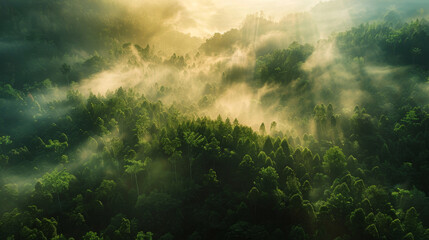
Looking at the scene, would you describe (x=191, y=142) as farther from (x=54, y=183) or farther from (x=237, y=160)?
(x=54, y=183)

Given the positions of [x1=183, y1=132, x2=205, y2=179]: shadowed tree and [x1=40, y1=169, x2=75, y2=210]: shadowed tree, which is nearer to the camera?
[x1=40, y1=169, x2=75, y2=210]: shadowed tree

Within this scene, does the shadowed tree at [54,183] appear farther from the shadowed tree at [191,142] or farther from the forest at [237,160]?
the shadowed tree at [191,142]

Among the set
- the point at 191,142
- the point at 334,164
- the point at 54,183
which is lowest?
the point at 334,164

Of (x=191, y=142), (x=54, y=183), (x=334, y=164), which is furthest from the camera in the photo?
(x=191, y=142)

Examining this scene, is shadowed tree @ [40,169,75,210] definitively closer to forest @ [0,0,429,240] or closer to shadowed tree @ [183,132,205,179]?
forest @ [0,0,429,240]

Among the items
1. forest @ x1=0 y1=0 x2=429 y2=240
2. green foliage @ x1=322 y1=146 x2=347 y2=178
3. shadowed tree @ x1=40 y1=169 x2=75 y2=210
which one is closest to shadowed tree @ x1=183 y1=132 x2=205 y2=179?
forest @ x1=0 y1=0 x2=429 y2=240

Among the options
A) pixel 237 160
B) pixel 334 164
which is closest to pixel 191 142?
pixel 237 160

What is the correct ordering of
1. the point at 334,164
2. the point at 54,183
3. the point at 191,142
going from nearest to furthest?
1. the point at 54,183
2. the point at 334,164
3. the point at 191,142

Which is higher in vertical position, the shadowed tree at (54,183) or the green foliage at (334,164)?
the shadowed tree at (54,183)

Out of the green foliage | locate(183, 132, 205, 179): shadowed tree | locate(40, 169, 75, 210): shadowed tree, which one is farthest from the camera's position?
locate(183, 132, 205, 179): shadowed tree

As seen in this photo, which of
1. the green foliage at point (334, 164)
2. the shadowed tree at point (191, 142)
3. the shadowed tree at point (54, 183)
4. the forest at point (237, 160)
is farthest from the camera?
the shadowed tree at point (191, 142)

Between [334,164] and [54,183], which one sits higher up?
[54,183]

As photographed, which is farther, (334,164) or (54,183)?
(334,164)

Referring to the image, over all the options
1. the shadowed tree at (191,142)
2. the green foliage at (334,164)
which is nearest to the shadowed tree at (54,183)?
the shadowed tree at (191,142)
